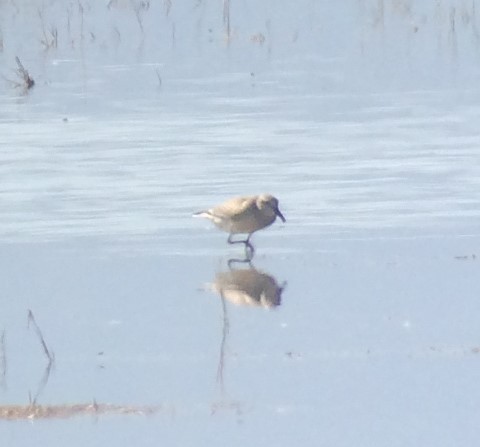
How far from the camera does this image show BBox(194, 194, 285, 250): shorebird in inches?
455

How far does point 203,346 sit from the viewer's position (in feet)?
29.8

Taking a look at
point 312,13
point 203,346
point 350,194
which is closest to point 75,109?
point 350,194

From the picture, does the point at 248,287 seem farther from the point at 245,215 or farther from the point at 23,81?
the point at 23,81

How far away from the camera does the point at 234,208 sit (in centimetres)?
1171

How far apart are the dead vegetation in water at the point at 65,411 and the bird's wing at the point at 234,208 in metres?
3.60

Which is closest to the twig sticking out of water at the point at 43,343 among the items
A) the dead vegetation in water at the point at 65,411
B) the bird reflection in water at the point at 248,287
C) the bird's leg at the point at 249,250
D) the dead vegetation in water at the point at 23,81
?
the dead vegetation in water at the point at 65,411

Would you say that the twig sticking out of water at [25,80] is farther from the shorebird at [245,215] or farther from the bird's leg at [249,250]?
the bird's leg at [249,250]

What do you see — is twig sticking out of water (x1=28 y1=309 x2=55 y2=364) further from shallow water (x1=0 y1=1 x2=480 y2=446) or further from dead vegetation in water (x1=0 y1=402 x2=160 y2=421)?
dead vegetation in water (x1=0 y1=402 x2=160 y2=421)

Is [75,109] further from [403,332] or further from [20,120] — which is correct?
[403,332]

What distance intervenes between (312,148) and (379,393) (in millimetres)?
6925

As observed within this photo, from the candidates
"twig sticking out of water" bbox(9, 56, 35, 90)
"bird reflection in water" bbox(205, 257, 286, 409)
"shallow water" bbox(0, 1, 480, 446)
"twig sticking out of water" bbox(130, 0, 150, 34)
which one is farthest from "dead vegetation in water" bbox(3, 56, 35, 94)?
"bird reflection in water" bbox(205, 257, 286, 409)

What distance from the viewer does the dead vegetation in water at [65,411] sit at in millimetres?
7930

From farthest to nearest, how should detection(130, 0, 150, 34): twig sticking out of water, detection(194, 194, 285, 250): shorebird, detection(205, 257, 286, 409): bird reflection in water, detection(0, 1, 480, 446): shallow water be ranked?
detection(130, 0, 150, 34): twig sticking out of water
detection(194, 194, 285, 250): shorebird
detection(205, 257, 286, 409): bird reflection in water
detection(0, 1, 480, 446): shallow water

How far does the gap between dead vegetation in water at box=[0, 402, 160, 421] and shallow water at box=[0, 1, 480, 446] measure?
53 millimetres
